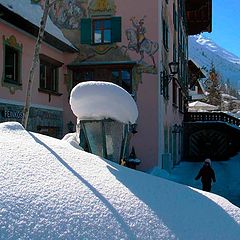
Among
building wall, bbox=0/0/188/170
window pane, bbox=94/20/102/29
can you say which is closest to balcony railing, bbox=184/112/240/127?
building wall, bbox=0/0/188/170

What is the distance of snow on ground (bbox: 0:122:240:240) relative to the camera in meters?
2.51

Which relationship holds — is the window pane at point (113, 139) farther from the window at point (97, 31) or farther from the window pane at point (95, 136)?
the window at point (97, 31)

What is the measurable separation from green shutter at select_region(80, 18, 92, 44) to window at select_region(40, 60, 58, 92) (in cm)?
176

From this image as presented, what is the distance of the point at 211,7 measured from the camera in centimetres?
2900

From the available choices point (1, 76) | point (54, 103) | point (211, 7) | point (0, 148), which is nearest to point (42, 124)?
point (54, 103)

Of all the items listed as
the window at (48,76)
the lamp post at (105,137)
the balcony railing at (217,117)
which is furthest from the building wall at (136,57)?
the lamp post at (105,137)

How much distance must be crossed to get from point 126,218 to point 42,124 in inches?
503

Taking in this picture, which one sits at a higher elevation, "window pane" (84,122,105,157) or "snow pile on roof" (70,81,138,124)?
"snow pile on roof" (70,81,138,124)

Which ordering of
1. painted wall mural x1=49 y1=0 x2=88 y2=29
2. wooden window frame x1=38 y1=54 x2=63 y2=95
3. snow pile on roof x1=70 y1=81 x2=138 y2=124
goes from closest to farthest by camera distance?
snow pile on roof x1=70 y1=81 x2=138 y2=124 → wooden window frame x1=38 y1=54 x2=63 y2=95 → painted wall mural x1=49 y1=0 x2=88 y2=29

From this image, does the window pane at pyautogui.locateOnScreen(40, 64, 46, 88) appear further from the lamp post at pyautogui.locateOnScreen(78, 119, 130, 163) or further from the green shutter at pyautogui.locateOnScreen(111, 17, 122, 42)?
the lamp post at pyautogui.locateOnScreen(78, 119, 130, 163)

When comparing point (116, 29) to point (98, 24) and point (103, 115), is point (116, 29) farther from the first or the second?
point (103, 115)

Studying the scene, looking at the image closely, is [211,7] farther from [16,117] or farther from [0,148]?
[0,148]

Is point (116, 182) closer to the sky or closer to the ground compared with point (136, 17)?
closer to the ground

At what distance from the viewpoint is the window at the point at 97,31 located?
17.6 meters
